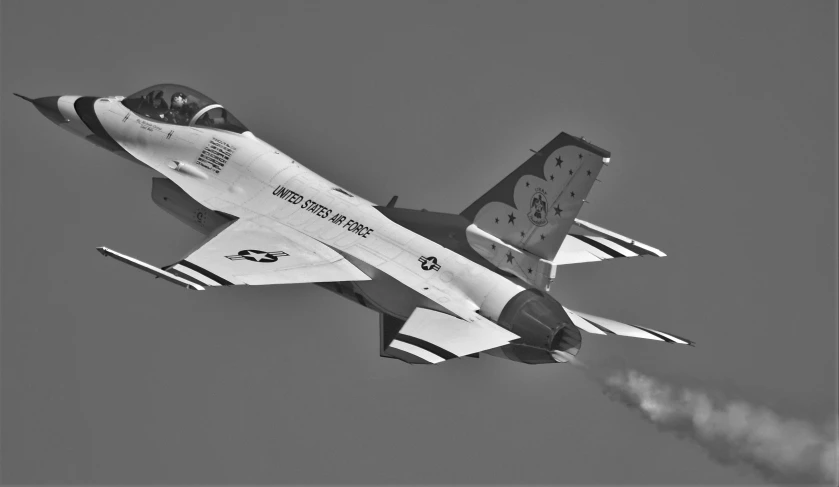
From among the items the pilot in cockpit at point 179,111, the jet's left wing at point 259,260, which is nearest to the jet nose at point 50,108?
the pilot in cockpit at point 179,111

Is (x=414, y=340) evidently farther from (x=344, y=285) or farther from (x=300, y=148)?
(x=300, y=148)

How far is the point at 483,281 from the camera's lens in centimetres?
2262

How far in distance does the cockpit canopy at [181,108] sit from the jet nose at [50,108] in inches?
50.9

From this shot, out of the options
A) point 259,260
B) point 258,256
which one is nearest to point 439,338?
point 259,260

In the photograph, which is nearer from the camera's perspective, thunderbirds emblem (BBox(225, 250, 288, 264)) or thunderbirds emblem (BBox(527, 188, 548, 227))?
thunderbirds emblem (BBox(527, 188, 548, 227))

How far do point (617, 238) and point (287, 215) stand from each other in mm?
5445

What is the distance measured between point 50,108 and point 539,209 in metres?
9.56

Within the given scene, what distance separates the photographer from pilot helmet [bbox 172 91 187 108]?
2650 centimetres

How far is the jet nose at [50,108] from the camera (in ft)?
89.5

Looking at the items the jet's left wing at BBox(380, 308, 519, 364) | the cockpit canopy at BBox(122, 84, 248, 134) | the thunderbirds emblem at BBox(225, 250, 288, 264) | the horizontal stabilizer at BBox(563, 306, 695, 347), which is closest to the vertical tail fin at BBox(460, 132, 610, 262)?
the horizontal stabilizer at BBox(563, 306, 695, 347)

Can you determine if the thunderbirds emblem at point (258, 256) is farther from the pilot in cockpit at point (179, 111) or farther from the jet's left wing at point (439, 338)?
the pilot in cockpit at point (179, 111)

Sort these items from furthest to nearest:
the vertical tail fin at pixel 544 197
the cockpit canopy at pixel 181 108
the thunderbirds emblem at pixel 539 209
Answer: the cockpit canopy at pixel 181 108, the thunderbirds emblem at pixel 539 209, the vertical tail fin at pixel 544 197

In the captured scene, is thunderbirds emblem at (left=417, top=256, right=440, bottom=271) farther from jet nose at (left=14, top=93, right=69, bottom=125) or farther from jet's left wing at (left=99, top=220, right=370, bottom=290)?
jet nose at (left=14, top=93, right=69, bottom=125)

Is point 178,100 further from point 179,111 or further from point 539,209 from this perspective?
point 539,209
